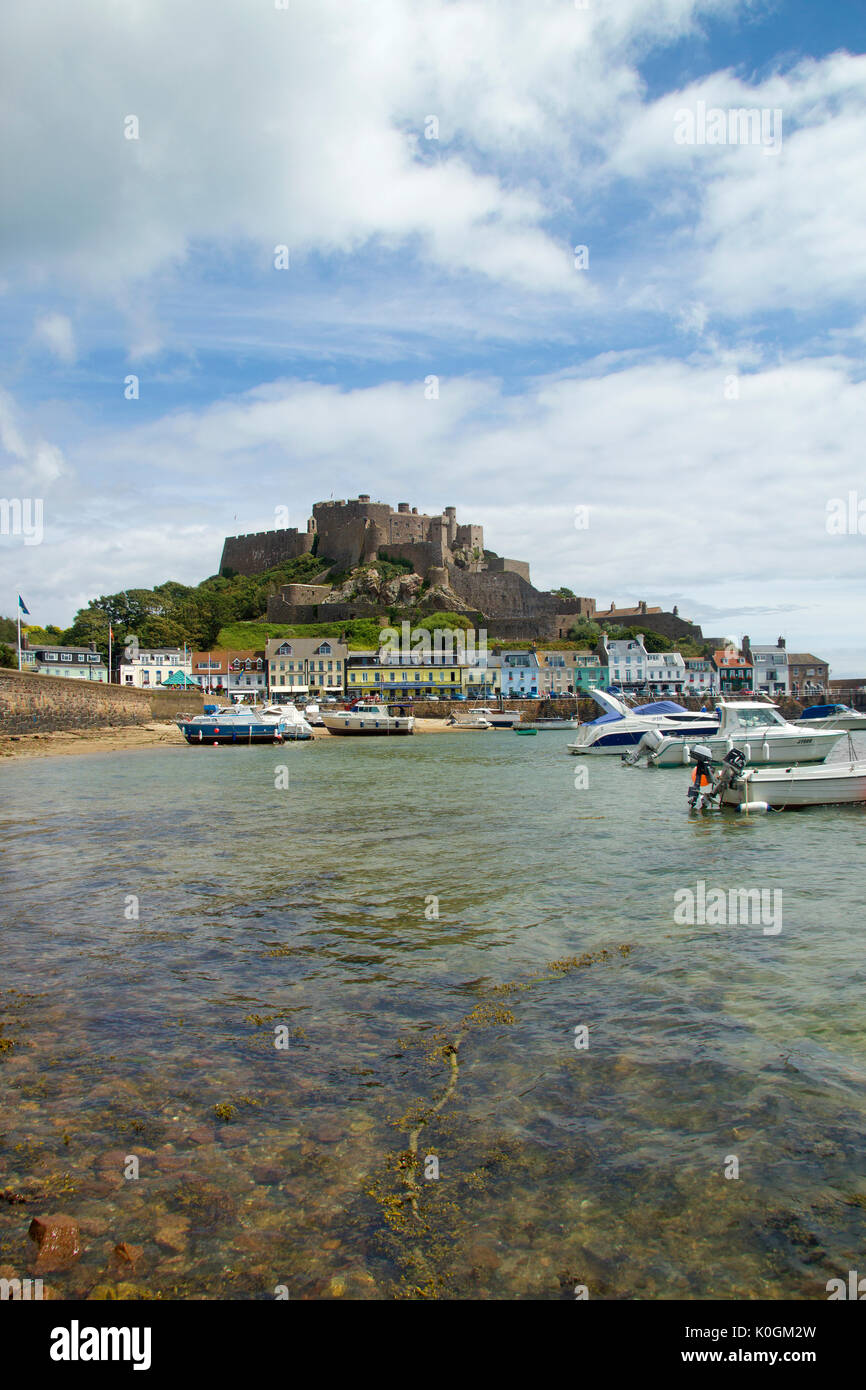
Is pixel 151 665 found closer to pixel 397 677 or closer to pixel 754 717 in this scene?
pixel 397 677

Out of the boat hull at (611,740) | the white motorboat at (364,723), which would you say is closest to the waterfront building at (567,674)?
the white motorboat at (364,723)

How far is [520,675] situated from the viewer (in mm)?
85750

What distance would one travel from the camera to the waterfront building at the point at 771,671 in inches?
3777

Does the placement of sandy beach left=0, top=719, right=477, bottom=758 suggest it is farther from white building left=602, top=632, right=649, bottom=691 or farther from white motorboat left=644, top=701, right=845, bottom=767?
white building left=602, top=632, right=649, bottom=691

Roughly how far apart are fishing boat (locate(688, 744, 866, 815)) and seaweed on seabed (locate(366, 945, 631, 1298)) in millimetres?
13204

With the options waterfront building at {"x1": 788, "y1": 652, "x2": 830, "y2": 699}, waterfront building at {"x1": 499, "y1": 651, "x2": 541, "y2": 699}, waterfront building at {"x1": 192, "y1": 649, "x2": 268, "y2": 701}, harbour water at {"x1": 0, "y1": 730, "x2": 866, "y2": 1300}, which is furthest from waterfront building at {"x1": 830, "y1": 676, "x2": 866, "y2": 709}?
harbour water at {"x1": 0, "y1": 730, "x2": 866, "y2": 1300}

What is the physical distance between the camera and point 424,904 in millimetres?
9148

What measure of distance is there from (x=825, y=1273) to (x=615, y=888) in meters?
6.81

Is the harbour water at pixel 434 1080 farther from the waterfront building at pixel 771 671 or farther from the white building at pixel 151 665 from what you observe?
the waterfront building at pixel 771 671

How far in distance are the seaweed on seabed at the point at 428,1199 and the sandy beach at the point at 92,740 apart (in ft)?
116

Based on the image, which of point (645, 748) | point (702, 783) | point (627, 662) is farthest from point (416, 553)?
point (702, 783)
